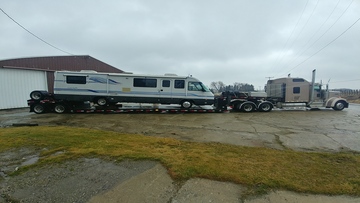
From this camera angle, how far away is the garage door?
15.1 metres

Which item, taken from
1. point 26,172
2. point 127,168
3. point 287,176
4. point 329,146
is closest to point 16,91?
point 26,172

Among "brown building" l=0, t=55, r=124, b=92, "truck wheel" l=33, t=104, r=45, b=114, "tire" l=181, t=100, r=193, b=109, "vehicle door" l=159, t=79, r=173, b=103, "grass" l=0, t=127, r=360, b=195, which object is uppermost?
"brown building" l=0, t=55, r=124, b=92

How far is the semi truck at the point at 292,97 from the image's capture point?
14.3 meters

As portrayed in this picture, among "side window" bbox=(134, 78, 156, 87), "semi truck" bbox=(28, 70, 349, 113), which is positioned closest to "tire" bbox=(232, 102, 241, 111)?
"semi truck" bbox=(28, 70, 349, 113)

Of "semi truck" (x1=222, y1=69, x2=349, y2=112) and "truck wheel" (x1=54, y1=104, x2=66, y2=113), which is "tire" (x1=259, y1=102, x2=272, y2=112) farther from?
"truck wheel" (x1=54, y1=104, x2=66, y2=113)

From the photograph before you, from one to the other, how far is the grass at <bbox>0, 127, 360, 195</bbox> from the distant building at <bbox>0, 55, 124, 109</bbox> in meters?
13.1

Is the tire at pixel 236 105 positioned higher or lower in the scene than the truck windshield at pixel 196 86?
lower

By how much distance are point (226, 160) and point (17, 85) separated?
19869mm

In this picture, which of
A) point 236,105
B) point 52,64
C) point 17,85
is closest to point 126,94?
point 236,105

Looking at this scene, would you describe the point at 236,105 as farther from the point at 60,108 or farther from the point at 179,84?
the point at 60,108

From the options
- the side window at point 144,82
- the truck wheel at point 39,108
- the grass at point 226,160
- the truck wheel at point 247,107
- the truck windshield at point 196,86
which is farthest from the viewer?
the truck wheel at point 247,107

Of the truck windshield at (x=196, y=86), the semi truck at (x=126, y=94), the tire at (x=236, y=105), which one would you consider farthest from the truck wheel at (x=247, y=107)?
the truck windshield at (x=196, y=86)

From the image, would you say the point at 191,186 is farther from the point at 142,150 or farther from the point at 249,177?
the point at 142,150

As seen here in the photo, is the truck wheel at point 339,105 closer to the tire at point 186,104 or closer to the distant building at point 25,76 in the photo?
the tire at point 186,104
